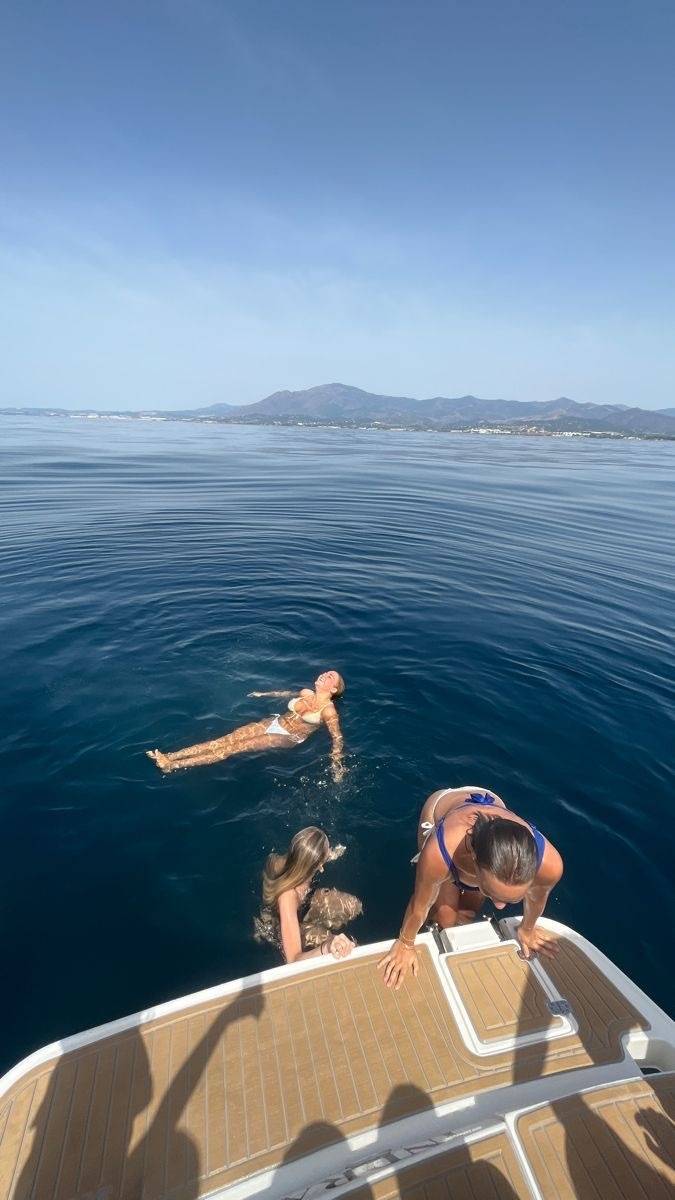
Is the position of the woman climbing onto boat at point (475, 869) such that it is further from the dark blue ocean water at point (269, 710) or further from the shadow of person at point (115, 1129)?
the shadow of person at point (115, 1129)

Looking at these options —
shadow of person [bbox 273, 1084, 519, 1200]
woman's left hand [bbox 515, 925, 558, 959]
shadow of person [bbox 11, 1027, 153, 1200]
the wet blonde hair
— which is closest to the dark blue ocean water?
the wet blonde hair

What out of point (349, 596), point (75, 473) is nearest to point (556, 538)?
point (349, 596)

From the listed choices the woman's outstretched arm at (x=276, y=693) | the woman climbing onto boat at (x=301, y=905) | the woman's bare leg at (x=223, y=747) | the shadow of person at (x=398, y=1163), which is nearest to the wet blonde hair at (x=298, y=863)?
the woman climbing onto boat at (x=301, y=905)

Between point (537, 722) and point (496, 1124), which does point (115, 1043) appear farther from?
point (537, 722)

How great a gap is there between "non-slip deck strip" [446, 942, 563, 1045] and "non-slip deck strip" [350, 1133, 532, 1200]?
40.1 inches

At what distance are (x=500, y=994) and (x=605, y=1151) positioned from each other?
4.55ft

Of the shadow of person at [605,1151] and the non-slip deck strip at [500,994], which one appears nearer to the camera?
the shadow of person at [605,1151]

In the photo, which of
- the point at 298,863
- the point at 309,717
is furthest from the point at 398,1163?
the point at 309,717

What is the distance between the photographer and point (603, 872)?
7398mm

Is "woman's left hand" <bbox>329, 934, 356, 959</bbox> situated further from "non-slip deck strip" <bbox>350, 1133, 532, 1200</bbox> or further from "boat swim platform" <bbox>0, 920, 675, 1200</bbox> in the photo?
"non-slip deck strip" <bbox>350, 1133, 532, 1200</bbox>

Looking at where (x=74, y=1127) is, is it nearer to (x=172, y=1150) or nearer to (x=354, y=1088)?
(x=172, y=1150)

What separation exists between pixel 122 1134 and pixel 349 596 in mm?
13406

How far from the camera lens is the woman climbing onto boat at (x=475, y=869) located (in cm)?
382

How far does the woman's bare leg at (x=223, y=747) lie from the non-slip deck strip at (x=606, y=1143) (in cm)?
642
